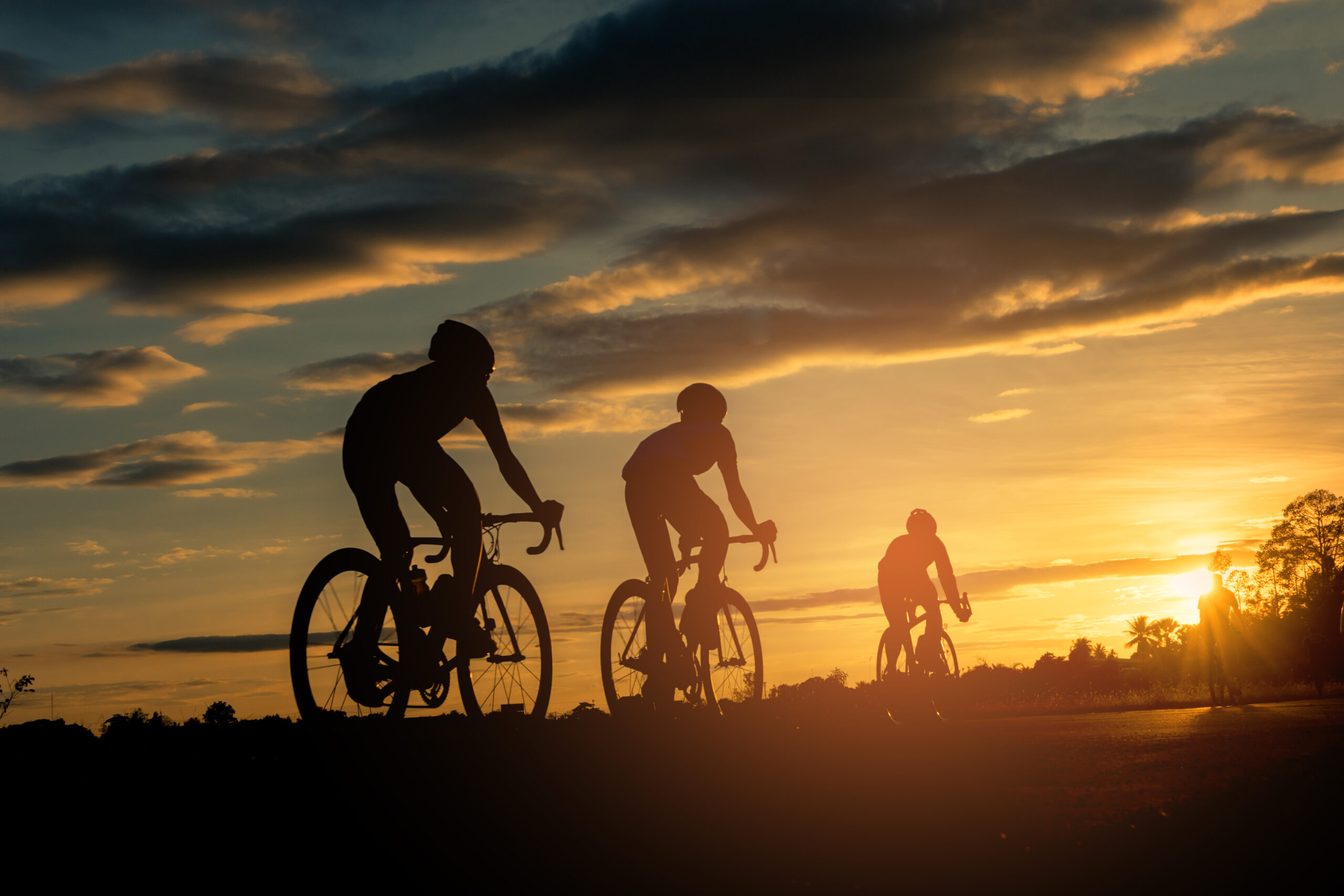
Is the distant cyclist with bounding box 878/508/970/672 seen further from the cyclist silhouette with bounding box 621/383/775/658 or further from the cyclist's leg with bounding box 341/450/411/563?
the cyclist's leg with bounding box 341/450/411/563

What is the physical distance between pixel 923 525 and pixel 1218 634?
22.5 feet

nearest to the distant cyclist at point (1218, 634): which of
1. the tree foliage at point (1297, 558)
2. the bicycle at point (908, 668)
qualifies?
the bicycle at point (908, 668)

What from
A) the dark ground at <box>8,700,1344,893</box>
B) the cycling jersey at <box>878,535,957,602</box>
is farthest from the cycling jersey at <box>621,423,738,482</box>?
the cycling jersey at <box>878,535,957,602</box>

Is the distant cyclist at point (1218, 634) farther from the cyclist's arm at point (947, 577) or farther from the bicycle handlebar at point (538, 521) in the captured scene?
the bicycle handlebar at point (538, 521)

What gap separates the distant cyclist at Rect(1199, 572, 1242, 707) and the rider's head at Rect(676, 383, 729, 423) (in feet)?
41.2

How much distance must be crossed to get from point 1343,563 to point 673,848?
76.1 m

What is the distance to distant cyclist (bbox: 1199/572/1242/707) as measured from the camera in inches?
695

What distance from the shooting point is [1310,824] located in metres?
4.59

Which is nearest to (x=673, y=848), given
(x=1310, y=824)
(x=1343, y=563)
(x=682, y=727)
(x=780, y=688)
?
(x=682, y=727)

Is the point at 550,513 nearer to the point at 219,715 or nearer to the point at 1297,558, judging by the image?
the point at 219,715

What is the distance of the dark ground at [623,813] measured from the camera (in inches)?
151

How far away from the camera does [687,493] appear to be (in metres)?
8.70

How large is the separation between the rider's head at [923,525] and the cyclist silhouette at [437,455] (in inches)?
339

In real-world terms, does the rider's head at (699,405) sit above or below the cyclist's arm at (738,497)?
above
